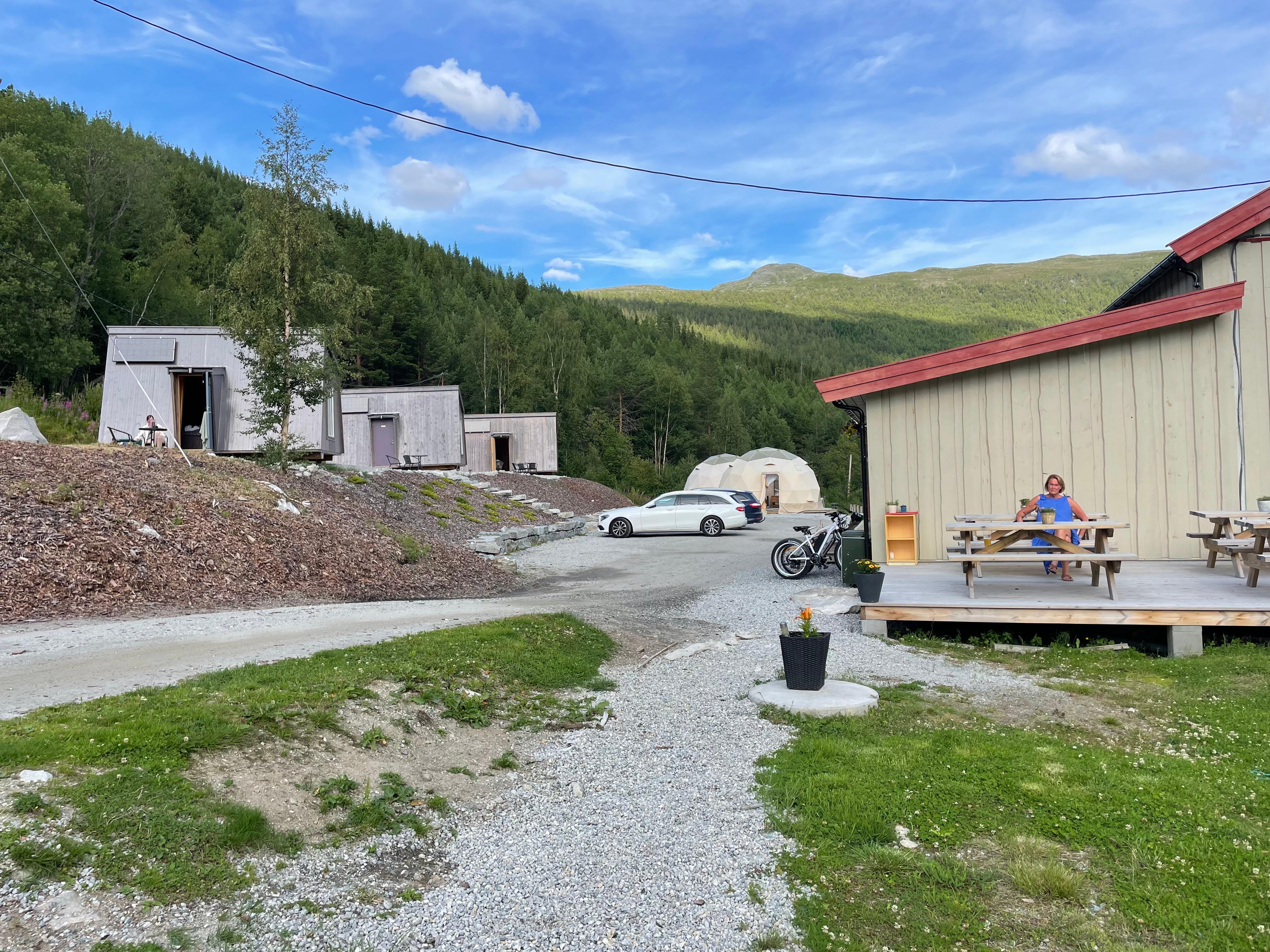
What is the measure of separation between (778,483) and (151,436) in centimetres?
2919

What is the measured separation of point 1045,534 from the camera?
8.27 metres

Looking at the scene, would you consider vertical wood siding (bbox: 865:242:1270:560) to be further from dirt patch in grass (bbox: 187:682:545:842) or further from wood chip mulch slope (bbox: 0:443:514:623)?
dirt patch in grass (bbox: 187:682:545:842)

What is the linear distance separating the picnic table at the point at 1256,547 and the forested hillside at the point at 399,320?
51.1ft

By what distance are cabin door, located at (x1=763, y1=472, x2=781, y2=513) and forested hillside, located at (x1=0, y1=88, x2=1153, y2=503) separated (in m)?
8.06

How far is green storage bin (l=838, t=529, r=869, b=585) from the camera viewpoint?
37.1 feet

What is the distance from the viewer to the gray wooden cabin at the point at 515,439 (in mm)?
35562

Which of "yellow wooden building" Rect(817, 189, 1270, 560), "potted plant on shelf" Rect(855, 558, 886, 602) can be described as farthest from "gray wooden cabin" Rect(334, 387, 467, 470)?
"potted plant on shelf" Rect(855, 558, 886, 602)

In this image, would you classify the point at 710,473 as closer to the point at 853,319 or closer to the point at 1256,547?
the point at 1256,547

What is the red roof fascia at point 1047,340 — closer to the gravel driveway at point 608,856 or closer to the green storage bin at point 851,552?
the green storage bin at point 851,552

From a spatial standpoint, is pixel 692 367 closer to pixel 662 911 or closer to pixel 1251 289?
pixel 1251 289

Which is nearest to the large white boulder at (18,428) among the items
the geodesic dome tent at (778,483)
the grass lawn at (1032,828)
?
the grass lawn at (1032,828)

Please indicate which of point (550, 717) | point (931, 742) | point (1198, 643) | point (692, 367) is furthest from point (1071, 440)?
point (692, 367)

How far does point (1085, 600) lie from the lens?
7914 millimetres

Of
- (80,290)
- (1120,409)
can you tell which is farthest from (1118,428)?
(80,290)
